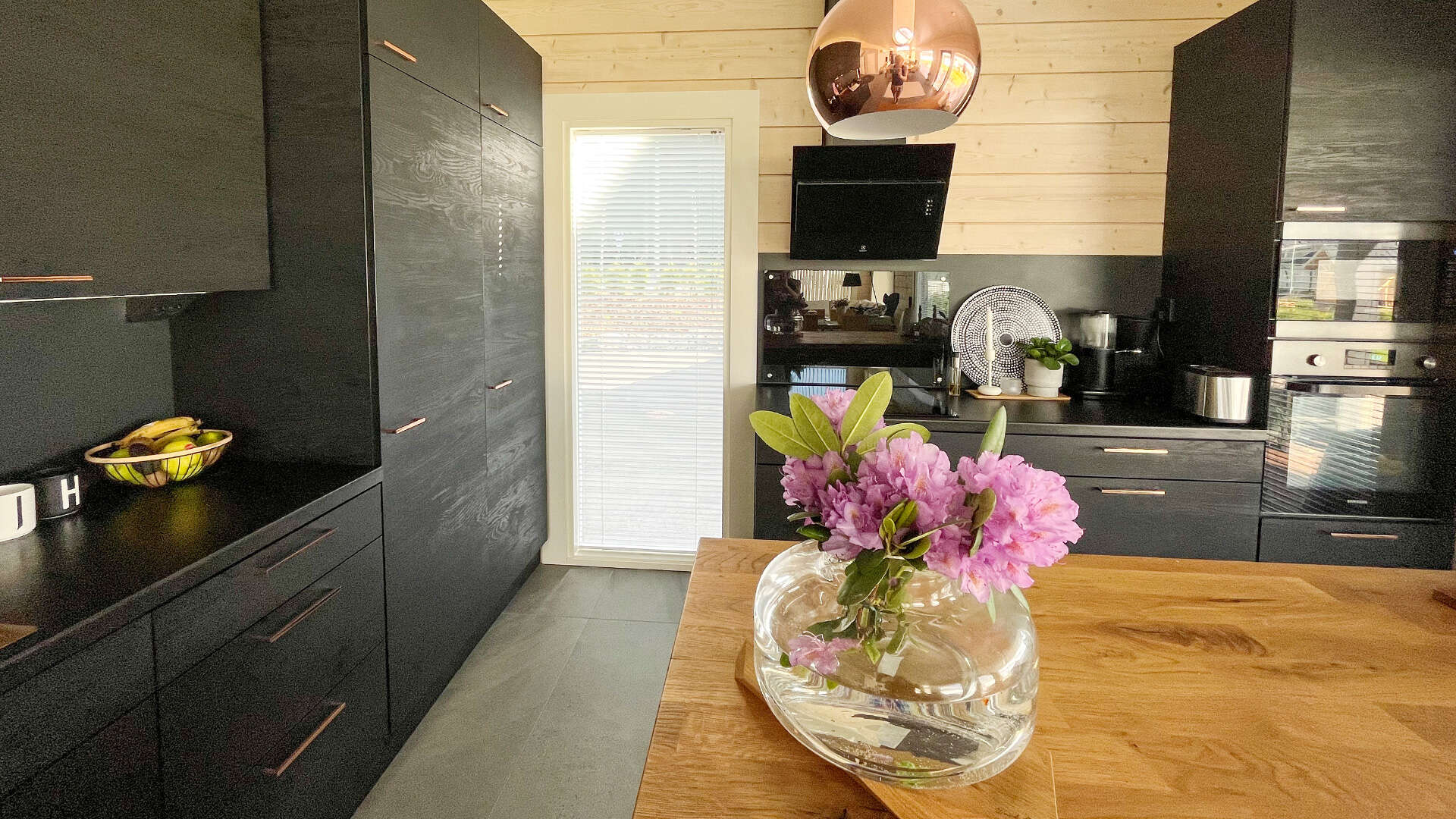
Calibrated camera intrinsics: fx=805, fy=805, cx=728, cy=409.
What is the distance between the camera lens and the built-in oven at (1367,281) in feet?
8.55

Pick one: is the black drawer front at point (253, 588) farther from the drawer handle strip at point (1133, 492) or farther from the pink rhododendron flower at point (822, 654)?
the drawer handle strip at point (1133, 492)

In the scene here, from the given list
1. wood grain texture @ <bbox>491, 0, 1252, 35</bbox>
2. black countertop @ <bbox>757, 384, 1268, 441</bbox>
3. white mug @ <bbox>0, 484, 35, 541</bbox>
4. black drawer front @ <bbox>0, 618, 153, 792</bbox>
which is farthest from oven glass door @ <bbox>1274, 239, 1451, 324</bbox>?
white mug @ <bbox>0, 484, 35, 541</bbox>

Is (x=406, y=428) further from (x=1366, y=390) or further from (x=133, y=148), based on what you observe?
(x=1366, y=390)

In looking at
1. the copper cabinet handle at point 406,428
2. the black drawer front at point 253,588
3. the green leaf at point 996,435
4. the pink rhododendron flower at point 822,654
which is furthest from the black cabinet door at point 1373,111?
the black drawer front at point 253,588

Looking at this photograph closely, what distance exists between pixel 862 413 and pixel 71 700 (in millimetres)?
1151

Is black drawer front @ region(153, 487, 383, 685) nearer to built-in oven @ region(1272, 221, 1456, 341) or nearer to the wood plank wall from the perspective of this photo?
the wood plank wall

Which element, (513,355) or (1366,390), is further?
(513,355)

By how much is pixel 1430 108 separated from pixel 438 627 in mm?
3511

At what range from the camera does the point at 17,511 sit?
1427 mm

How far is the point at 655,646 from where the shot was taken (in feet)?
9.46

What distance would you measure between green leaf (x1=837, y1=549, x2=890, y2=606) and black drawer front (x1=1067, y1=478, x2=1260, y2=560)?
225 centimetres

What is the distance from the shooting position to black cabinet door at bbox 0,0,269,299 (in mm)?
1260

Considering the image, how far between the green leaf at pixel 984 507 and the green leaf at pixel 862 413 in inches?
5.7

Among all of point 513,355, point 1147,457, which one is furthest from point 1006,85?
point 513,355
